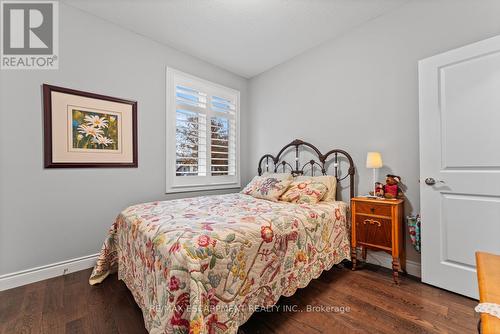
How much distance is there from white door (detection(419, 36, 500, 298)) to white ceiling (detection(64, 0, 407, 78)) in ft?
3.18

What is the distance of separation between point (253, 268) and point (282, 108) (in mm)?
2607

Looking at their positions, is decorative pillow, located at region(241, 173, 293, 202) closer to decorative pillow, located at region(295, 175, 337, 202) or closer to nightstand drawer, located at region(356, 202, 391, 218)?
decorative pillow, located at region(295, 175, 337, 202)

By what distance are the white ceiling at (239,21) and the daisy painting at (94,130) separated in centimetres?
111

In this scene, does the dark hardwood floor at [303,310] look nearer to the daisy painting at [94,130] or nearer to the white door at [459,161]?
the white door at [459,161]

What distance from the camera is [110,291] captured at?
1.87 m

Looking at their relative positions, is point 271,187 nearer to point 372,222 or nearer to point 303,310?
point 372,222

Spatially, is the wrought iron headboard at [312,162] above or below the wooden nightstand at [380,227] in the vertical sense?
above

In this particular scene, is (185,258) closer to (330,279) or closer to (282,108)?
(330,279)

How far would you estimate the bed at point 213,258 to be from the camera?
1062 mm

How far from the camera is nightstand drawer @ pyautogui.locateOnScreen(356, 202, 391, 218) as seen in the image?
2018mm

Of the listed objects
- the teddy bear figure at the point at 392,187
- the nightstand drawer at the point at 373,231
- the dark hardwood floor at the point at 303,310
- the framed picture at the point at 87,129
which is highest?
the framed picture at the point at 87,129

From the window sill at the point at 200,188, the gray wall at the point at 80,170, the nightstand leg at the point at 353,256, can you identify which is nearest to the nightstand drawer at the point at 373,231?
the nightstand leg at the point at 353,256

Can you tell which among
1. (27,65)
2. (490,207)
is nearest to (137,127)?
(27,65)

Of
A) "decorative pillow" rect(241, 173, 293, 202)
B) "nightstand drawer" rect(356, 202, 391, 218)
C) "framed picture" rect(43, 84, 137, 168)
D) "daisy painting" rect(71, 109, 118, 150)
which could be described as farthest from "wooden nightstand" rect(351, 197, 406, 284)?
"daisy painting" rect(71, 109, 118, 150)
